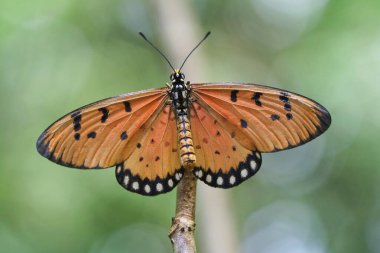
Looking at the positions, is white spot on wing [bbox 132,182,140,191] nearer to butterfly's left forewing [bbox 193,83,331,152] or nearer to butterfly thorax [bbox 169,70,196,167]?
butterfly thorax [bbox 169,70,196,167]

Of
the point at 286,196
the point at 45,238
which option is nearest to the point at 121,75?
the point at 45,238

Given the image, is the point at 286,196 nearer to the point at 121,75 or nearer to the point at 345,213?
the point at 345,213

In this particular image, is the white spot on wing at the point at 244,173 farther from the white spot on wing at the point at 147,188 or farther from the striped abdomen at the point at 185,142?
the white spot on wing at the point at 147,188

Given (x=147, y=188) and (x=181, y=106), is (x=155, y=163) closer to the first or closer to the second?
(x=147, y=188)

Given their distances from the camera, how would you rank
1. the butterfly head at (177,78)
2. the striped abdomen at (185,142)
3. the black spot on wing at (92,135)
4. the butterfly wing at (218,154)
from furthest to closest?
the butterfly head at (177,78) < the black spot on wing at (92,135) < the butterfly wing at (218,154) < the striped abdomen at (185,142)

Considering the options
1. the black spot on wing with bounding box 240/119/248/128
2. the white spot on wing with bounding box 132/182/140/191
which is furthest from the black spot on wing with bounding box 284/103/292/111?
the white spot on wing with bounding box 132/182/140/191

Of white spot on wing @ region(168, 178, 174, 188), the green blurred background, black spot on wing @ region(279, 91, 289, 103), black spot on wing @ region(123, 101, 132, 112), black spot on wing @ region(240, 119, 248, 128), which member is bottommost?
white spot on wing @ region(168, 178, 174, 188)

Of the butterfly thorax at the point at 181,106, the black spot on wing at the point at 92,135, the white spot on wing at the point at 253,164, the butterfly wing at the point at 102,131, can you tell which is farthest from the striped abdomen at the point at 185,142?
the black spot on wing at the point at 92,135
